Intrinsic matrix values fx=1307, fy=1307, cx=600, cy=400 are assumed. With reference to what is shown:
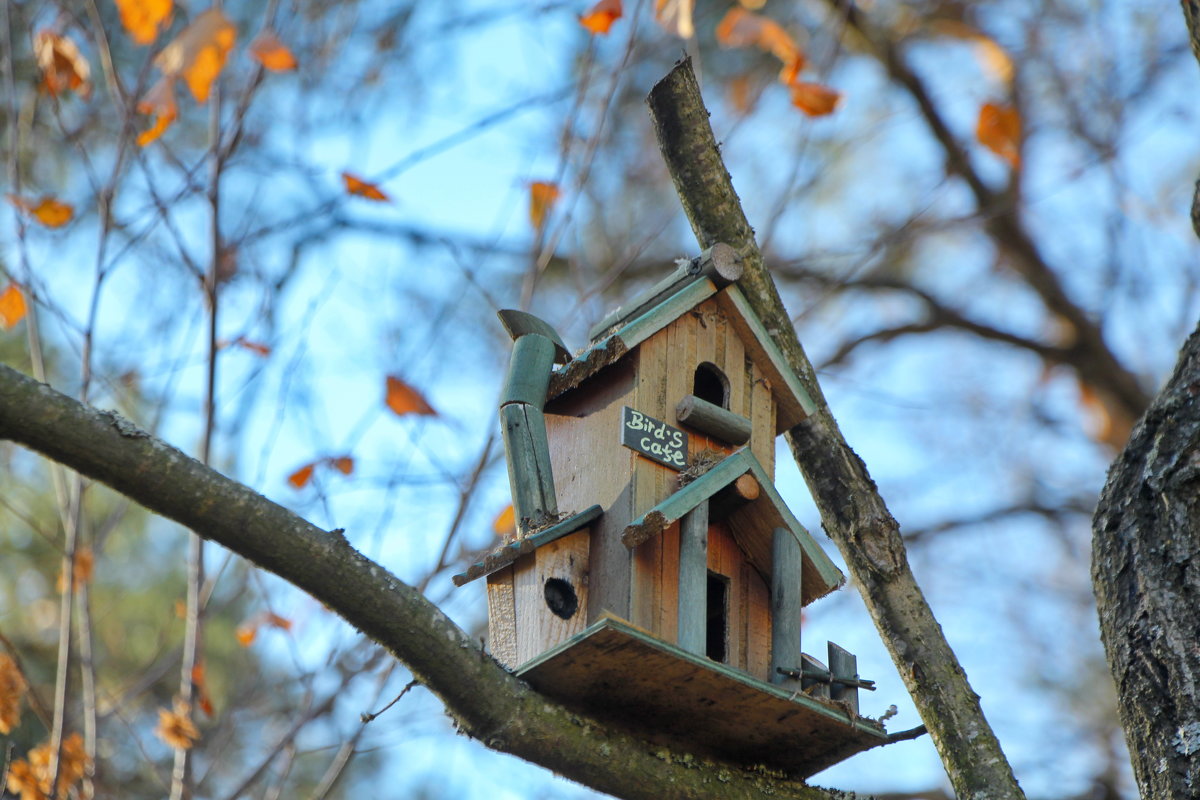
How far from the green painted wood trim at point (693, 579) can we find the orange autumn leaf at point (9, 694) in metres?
2.72

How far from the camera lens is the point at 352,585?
2576mm

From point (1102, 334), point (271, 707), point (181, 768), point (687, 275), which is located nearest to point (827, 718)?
point (687, 275)

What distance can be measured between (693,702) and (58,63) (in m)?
4.12

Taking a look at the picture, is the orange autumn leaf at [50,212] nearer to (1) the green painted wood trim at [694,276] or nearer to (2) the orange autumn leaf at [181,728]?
(2) the orange autumn leaf at [181,728]

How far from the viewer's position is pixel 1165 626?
3.18 meters

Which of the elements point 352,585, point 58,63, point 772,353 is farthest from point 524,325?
point 58,63

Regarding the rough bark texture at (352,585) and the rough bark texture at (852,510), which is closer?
the rough bark texture at (352,585)

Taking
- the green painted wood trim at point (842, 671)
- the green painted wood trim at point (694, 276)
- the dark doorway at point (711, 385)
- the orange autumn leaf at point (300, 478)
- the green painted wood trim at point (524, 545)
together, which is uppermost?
the orange autumn leaf at point (300, 478)

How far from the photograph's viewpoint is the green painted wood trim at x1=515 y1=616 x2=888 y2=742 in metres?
2.79

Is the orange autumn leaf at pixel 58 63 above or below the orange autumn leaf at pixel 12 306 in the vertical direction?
above

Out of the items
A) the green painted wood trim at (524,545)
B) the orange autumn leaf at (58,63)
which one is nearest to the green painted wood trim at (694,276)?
the green painted wood trim at (524,545)

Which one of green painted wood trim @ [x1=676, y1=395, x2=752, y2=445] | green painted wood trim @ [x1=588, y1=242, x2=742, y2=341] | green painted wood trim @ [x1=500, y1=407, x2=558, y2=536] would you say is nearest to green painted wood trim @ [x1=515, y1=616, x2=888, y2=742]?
green painted wood trim @ [x1=500, y1=407, x2=558, y2=536]

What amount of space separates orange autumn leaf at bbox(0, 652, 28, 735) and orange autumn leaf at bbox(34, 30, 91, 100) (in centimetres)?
233

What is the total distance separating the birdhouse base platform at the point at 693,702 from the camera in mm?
2877
